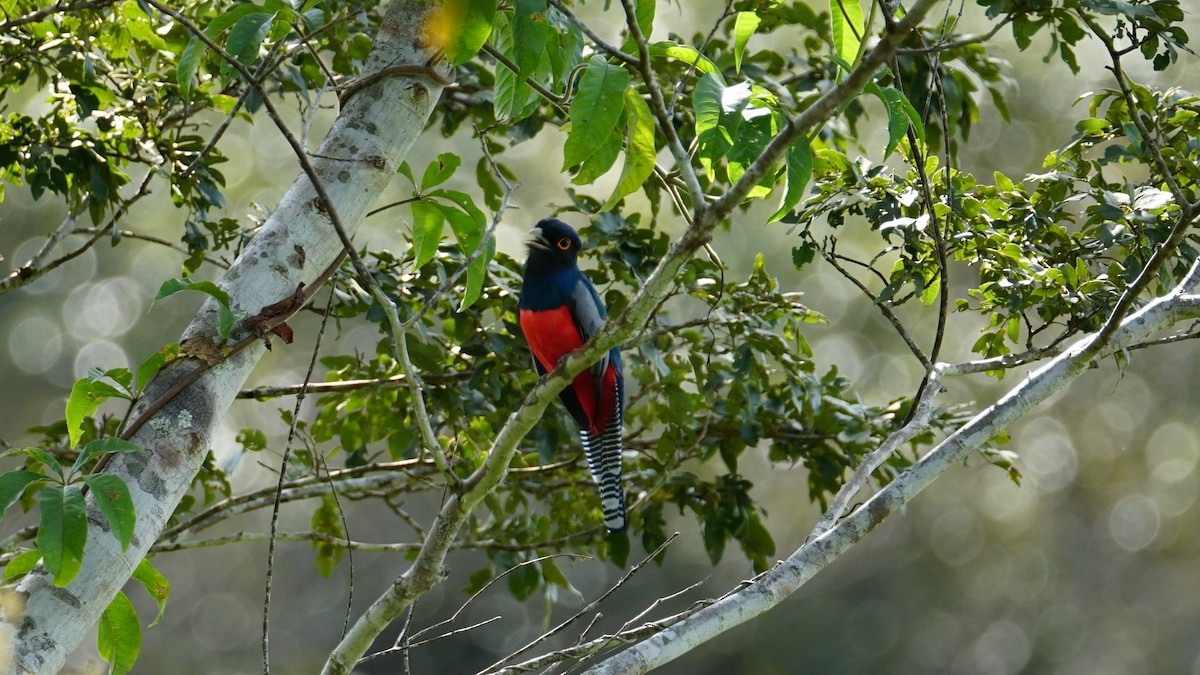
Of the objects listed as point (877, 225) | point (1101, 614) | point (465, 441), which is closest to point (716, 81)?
point (877, 225)

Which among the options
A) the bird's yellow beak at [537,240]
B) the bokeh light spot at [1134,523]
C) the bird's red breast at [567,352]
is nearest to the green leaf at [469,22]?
the bird's red breast at [567,352]

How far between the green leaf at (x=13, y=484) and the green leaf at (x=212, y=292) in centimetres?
43

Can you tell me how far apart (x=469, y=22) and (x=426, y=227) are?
0.56 m

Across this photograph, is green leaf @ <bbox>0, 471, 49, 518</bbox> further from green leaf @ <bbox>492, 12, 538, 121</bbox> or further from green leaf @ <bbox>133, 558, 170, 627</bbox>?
green leaf @ <bbox>492, 12, 538, 121</bbox>

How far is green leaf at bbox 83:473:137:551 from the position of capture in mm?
1867

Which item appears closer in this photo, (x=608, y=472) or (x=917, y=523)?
(x=608, y=472)

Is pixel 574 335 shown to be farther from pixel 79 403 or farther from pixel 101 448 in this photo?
pixel 101 448

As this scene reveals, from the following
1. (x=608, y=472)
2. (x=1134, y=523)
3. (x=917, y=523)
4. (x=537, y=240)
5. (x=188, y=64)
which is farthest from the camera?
(x=917, y=523)

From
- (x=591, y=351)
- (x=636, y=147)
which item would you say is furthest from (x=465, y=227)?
(x=636, y=147)

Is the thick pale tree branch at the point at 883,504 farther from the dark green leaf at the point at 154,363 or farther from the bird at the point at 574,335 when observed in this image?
the bird at the point at 574,335

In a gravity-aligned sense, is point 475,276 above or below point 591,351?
above

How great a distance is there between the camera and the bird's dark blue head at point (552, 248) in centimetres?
546

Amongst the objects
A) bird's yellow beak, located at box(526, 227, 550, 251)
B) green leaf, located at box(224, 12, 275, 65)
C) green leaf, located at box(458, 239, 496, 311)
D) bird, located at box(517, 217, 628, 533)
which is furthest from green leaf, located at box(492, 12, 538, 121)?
bird's yellow beak, located at box(526, 227, 550, 251)

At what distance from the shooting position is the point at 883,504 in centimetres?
259
